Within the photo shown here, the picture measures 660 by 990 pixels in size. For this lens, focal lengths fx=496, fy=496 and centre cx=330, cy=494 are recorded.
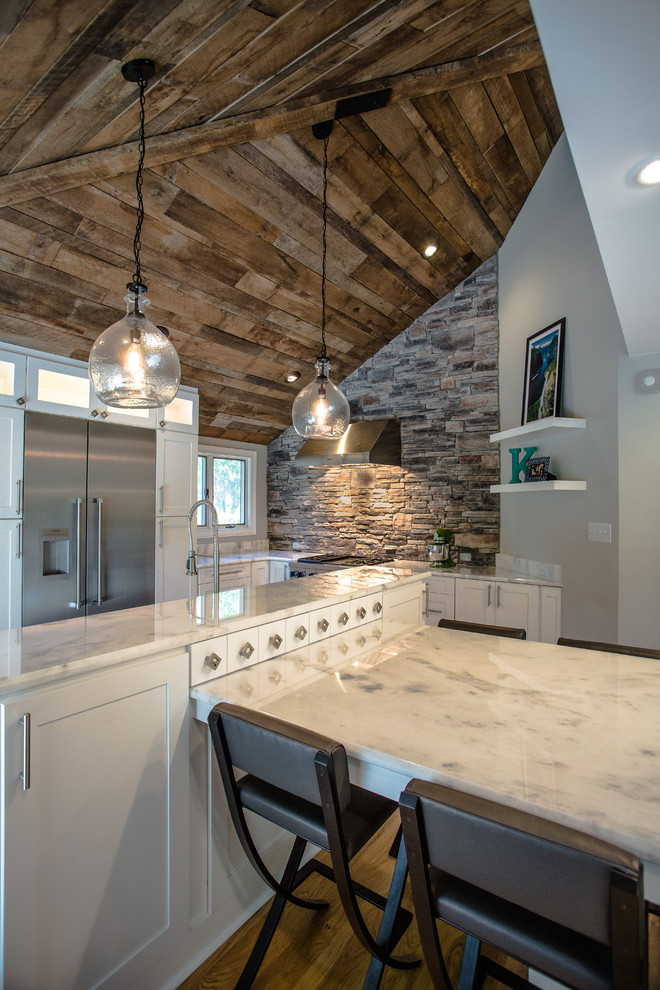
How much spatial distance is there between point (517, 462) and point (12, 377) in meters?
3.53

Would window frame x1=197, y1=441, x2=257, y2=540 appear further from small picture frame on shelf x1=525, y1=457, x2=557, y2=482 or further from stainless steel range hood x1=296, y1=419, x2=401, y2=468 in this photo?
small picture frame on shelf x1=525, y1=457, x2=557, y2=482

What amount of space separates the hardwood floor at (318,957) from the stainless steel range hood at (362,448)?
338cm

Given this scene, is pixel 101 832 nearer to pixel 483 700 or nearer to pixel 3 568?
pixel 483 700

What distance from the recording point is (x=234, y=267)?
336 centimetres

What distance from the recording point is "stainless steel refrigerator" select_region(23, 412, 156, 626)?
3.04 metres

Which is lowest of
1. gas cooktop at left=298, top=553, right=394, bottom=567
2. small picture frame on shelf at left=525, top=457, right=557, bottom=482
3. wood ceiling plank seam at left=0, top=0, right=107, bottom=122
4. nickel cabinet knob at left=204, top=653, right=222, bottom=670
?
gas cooktop at left=298, top=553, right=394, bottom=567

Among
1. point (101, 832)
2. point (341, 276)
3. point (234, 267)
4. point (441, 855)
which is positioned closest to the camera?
point (441, 855)

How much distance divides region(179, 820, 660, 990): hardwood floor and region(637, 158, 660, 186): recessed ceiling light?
8.24 ft

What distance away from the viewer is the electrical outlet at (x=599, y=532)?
2.94m

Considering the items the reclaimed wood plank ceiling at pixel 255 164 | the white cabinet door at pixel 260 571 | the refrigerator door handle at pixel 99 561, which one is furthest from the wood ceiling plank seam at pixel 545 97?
the white cabinet door at pixel 260 571

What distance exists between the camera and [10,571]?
2.92 meters

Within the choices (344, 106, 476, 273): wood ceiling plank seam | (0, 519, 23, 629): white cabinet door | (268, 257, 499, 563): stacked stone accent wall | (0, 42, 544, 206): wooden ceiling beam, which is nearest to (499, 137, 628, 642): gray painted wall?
(268, 257, 499, 563): stacked stone accent wall

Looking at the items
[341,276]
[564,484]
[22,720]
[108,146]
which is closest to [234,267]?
[341,276]

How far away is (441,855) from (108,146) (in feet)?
9.41
